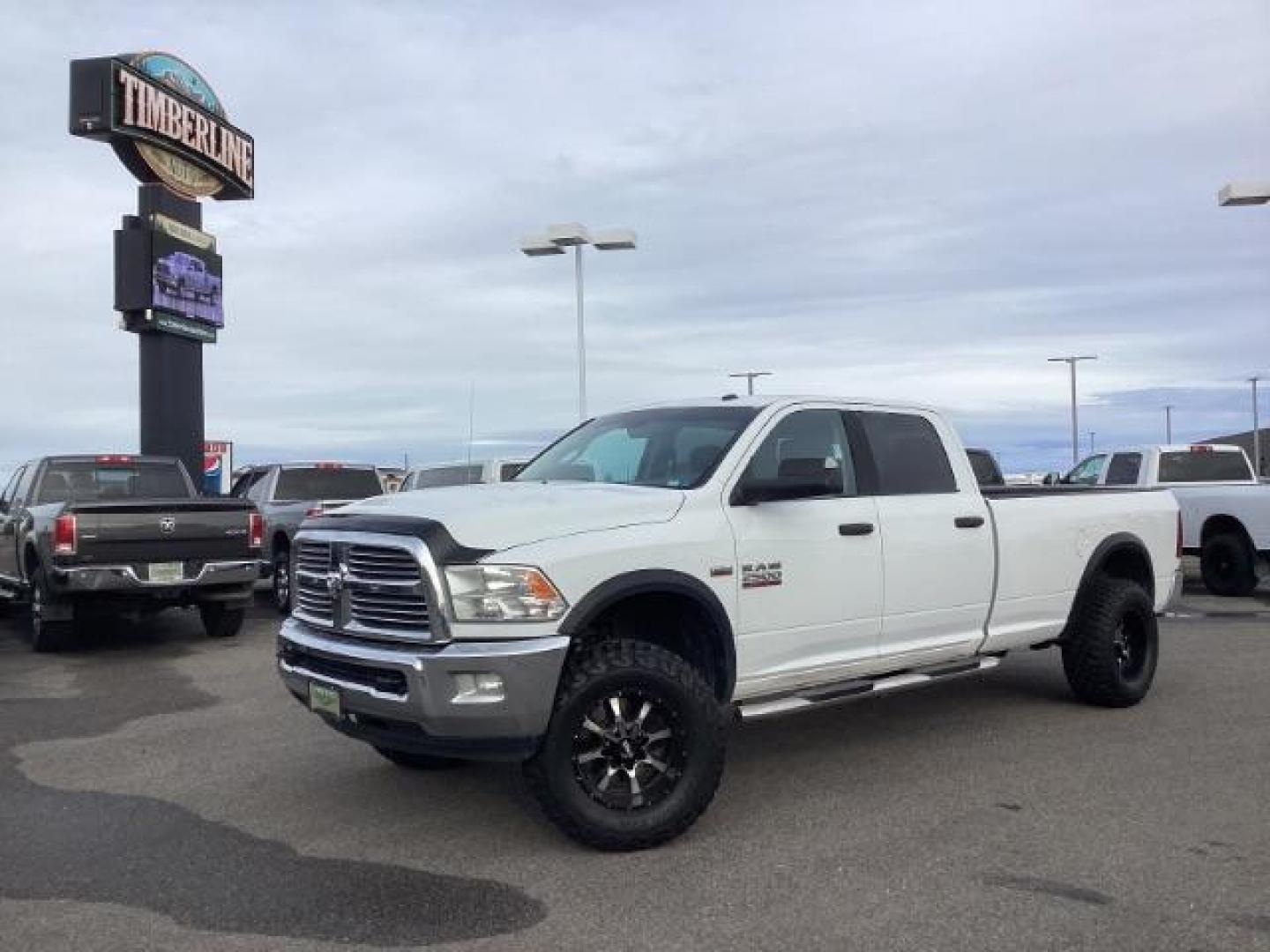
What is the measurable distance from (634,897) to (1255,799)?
3100 millimetres

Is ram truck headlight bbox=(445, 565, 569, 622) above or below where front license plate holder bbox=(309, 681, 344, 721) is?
above

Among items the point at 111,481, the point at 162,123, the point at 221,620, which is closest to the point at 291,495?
the point at 111,481

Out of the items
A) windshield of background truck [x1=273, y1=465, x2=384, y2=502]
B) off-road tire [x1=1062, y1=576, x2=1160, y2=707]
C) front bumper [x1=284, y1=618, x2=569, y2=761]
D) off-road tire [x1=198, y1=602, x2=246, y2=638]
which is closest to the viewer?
front bumper [x1=284, y1=618, x2=569, y2=761]

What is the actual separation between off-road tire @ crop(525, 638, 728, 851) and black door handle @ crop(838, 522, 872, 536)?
4.05ft

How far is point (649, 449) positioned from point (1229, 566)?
35.4 feet

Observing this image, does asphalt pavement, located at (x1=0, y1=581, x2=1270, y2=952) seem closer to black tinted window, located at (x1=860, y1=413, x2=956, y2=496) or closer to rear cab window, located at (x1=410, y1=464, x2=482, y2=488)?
black tinted window, located at (x1=860, y1=413, x2=956, y2=496)

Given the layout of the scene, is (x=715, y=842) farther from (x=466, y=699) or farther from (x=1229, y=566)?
(x=1229, y=566)

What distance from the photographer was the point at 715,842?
16.4 ft

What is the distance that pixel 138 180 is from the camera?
65.5 feet

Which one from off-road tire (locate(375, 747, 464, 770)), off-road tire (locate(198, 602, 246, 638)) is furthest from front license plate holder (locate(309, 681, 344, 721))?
off-road tire (locate(198, 602, 246, 638))

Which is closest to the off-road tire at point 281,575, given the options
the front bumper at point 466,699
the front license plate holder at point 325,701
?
the front license plate holder at point 325,701

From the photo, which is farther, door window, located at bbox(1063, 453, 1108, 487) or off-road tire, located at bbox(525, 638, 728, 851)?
door window, located at bbox(1063, 453, 1108, 487)

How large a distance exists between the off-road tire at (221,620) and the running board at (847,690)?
25.2 feet

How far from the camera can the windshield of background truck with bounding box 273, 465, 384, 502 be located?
49.9ft
